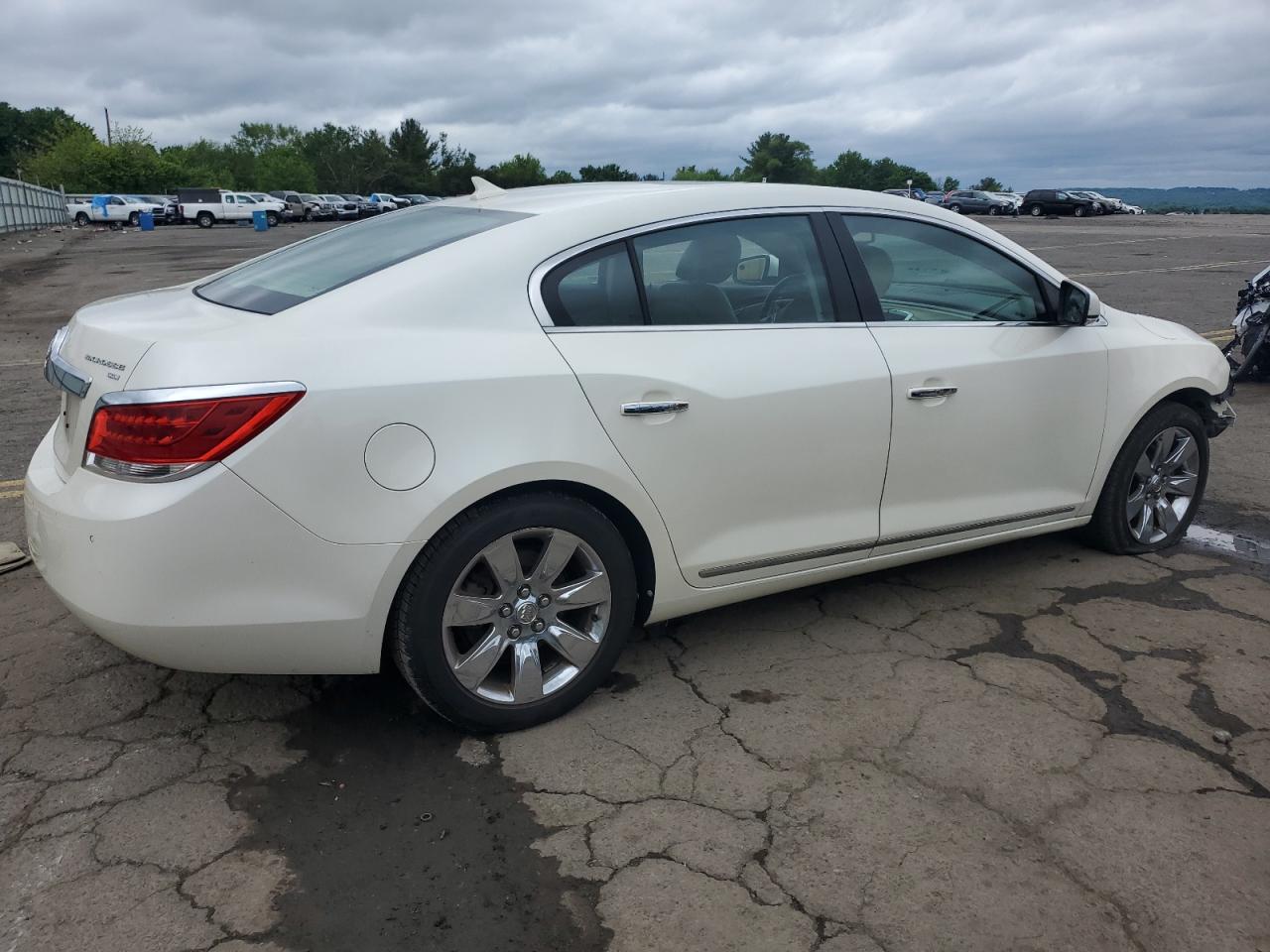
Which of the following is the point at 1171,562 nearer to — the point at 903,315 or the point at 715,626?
the point at 903,315

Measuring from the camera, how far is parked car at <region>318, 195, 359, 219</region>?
61.7m

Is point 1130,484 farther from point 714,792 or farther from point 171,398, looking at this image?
point 171,398

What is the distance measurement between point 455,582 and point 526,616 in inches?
10.8

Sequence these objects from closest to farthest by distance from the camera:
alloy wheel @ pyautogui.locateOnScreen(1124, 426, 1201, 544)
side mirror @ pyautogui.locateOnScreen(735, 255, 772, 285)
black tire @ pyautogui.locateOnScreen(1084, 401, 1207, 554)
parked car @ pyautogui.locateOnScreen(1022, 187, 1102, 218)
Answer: side mirror @ pyautogui.locateOnScreen(735, 255, 772, 285)
black tire @ pyautogui.locateOnScreen(1084, 401, 1207, 554)
alloy wheel @ pyautogui.locateOnScreen(1124, 426, 1201, 544)
parked car @ pyautogui.locateOnScreen(1022, 187, 1102, 218)

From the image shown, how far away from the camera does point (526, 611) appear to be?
3.04m

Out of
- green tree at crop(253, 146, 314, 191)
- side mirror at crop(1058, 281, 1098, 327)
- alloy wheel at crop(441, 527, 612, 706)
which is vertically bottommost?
alloy wheel at crop(441, 527, 612, 706)

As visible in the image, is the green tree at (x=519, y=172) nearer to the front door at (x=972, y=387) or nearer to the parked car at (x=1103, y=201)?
the parked car at (x=1103, y=201)

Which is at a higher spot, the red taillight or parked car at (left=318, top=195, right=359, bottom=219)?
the red taillight

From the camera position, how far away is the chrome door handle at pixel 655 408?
121 inches

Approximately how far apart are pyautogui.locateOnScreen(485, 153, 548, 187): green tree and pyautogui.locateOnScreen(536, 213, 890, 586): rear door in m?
86.0

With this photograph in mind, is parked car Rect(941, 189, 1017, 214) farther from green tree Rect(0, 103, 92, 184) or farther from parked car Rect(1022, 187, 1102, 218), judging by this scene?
green tree Rect(0, 103, 92, 184)

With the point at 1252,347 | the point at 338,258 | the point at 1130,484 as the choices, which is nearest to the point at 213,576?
the point at 338,258

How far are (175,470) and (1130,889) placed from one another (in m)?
2.52

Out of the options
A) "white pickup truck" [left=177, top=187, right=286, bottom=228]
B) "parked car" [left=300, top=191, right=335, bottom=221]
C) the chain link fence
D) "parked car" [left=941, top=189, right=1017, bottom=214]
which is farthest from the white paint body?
"parked car" [left=300, top=191, right=335, bottom=221]
